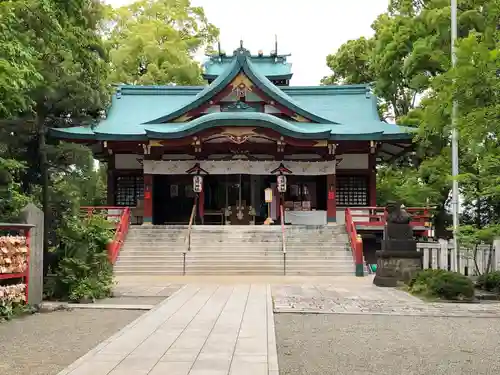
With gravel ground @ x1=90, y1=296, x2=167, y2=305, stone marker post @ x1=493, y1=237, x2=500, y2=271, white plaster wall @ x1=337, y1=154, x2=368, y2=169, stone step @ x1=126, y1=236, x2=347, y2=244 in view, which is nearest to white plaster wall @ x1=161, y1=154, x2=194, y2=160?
stone step @ x1=126, y1=236, x2=347, y2=244

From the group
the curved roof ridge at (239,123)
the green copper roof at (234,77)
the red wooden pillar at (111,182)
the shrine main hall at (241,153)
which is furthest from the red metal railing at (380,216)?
the red wooden pillar at (111,182)

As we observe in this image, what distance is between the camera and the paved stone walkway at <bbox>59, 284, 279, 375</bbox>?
5.22 m

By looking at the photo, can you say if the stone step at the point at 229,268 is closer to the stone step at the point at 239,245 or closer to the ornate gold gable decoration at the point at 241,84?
the stone step at the point at 239,245

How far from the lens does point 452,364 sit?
5707 mm

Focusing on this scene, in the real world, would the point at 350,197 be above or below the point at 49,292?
above

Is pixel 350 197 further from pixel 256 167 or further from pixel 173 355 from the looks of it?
pixel 173 355

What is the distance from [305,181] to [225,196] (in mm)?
3908

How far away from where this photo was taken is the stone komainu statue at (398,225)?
13.7 metres

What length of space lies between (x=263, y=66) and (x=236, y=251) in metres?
17.4

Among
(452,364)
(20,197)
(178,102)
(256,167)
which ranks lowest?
(452,364)

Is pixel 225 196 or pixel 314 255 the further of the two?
pixel 225 196

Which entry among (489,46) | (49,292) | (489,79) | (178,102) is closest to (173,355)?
(49,292)

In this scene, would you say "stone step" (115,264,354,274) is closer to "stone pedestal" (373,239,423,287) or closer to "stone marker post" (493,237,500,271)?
"stone pedestal" (373,239,423,287)

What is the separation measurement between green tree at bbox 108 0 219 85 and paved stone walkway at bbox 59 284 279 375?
85.1ft
